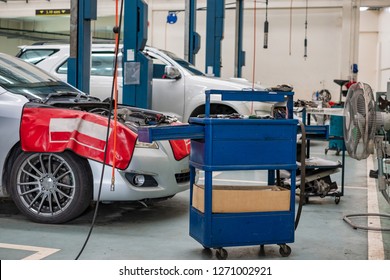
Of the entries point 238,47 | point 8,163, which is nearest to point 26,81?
point 8,163

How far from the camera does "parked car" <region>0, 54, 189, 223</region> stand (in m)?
4.39

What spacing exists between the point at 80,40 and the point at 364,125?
3.54m

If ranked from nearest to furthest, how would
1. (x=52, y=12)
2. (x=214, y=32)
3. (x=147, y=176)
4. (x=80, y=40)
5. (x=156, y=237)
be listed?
(x=156, y=237)
(x=147, y=176)
(x=80, y=40)
(x=214, y=32)
(x=52, y=12)

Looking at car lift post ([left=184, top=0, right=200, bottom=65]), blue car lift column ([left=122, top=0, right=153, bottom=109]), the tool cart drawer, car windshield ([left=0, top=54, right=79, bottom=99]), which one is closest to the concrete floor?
the tool cart drawer

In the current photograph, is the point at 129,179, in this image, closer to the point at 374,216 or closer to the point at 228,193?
the point at 228,193

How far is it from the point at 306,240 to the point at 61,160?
72.5 inches

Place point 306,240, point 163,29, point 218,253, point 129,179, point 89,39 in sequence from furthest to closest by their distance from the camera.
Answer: point 163,29 → point 89,39 → point 129,179 → point 306,240 → point 218,253

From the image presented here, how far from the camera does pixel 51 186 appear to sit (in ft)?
14.6

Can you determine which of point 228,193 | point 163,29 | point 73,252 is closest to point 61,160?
point 73,252

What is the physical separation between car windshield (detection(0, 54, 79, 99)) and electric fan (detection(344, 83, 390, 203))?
8.01 feet

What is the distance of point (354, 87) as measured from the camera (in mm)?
4602

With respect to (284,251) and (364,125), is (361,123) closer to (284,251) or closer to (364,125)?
(364,125)

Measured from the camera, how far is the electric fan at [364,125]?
4.37m

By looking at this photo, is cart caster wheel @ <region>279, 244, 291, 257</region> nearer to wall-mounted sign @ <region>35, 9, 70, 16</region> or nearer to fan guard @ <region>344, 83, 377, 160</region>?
fan guard @ <region>344, 83, 377, 160</region>
